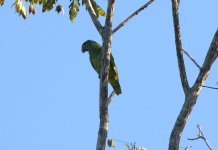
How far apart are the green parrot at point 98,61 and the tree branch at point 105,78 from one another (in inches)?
94.9

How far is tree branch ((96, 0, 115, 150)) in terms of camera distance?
7035 mm

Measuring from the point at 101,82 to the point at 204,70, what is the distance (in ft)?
4.03

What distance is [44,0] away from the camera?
39.3 ft

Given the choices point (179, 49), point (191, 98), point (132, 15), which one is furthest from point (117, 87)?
point (191, 98)

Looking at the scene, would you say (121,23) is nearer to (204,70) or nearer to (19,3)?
(204,70)

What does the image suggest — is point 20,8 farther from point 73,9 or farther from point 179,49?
point 179,49

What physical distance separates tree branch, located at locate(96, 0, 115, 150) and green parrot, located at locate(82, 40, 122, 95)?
2.41 meters

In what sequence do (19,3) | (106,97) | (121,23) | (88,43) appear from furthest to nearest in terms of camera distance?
(88,43)
(19,3)
(121,23)
(106,97)

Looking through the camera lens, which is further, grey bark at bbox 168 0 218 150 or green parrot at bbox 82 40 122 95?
green parrot at bbox 82 40 122 95

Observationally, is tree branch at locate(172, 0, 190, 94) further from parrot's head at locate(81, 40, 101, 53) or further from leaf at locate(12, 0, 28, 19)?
parrot's head at locate(81, 40, 101, 53)

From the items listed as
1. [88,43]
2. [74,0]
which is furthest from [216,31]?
[88,43]

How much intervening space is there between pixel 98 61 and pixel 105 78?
4167 mm

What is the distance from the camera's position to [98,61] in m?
11.5

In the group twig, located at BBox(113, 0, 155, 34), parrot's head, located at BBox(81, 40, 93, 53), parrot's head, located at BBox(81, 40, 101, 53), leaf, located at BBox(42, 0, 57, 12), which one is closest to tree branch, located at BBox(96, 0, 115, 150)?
twig, located at BBox(113, 0, 155, 34)
